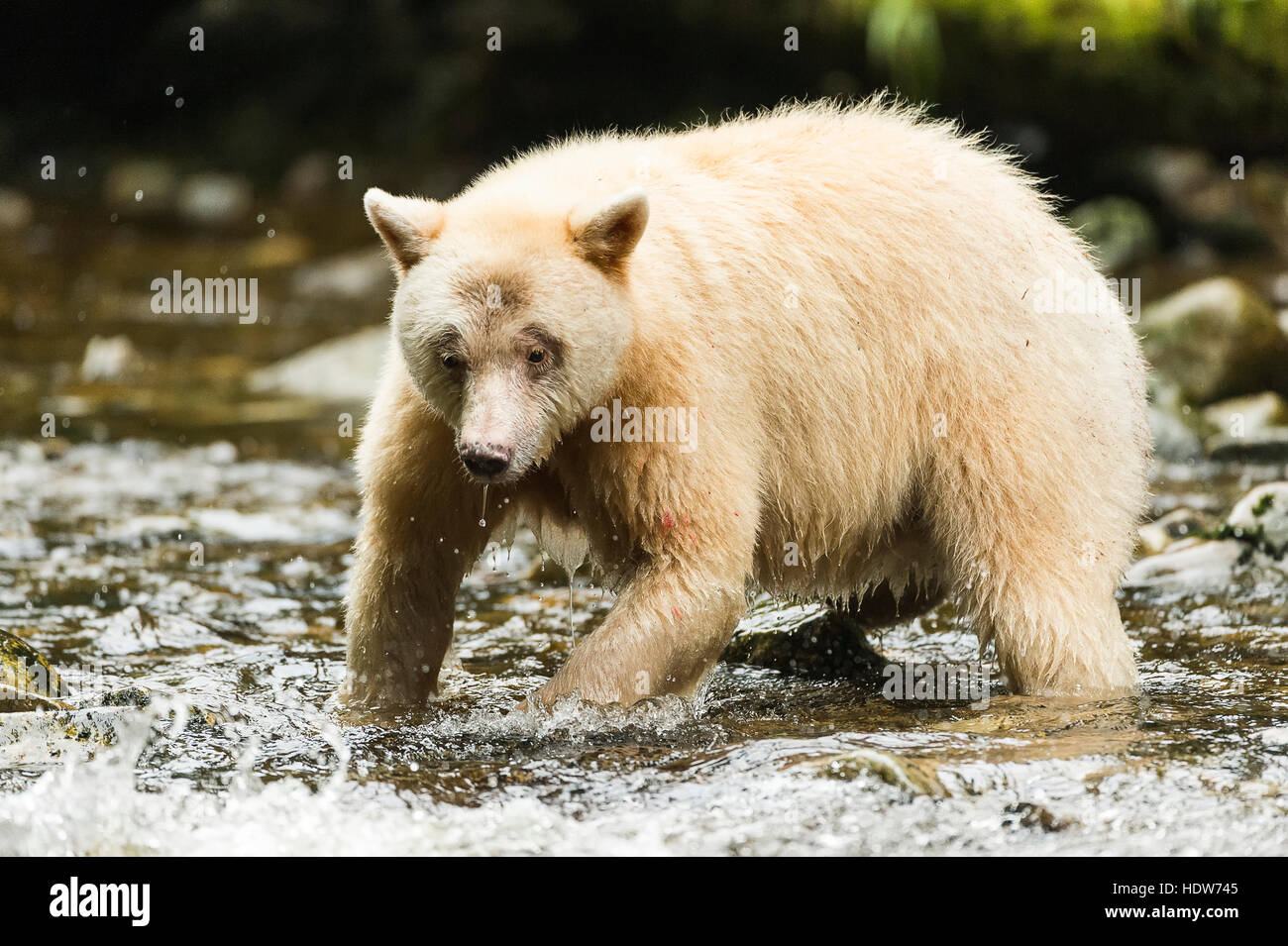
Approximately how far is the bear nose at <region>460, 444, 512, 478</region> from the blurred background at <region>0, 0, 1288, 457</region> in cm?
660

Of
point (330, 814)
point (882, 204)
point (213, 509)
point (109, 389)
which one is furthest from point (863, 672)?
point (109, 389)

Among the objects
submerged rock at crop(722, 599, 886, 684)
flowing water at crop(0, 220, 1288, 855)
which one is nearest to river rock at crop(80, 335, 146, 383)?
flowing water at crop(0, 220, 1288, 855)

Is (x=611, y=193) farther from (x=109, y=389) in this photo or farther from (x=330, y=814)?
(x=109, y=389)

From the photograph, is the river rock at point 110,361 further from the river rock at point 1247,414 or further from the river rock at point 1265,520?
the river rock at point 1265,520

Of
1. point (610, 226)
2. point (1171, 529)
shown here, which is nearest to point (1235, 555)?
point (1171, 529)

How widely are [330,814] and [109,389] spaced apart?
9.69 metres

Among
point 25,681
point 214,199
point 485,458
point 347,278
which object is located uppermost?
point 214,199

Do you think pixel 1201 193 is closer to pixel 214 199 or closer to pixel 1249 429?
pixel 1249 429

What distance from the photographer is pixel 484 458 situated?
16.1 feet

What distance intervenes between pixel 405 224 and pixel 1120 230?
12.4 metres

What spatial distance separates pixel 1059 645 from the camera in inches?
242

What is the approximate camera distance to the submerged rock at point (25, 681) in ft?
19.3

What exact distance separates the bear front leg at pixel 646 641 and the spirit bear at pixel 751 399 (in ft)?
0.03

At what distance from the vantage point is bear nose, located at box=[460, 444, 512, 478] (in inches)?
193
